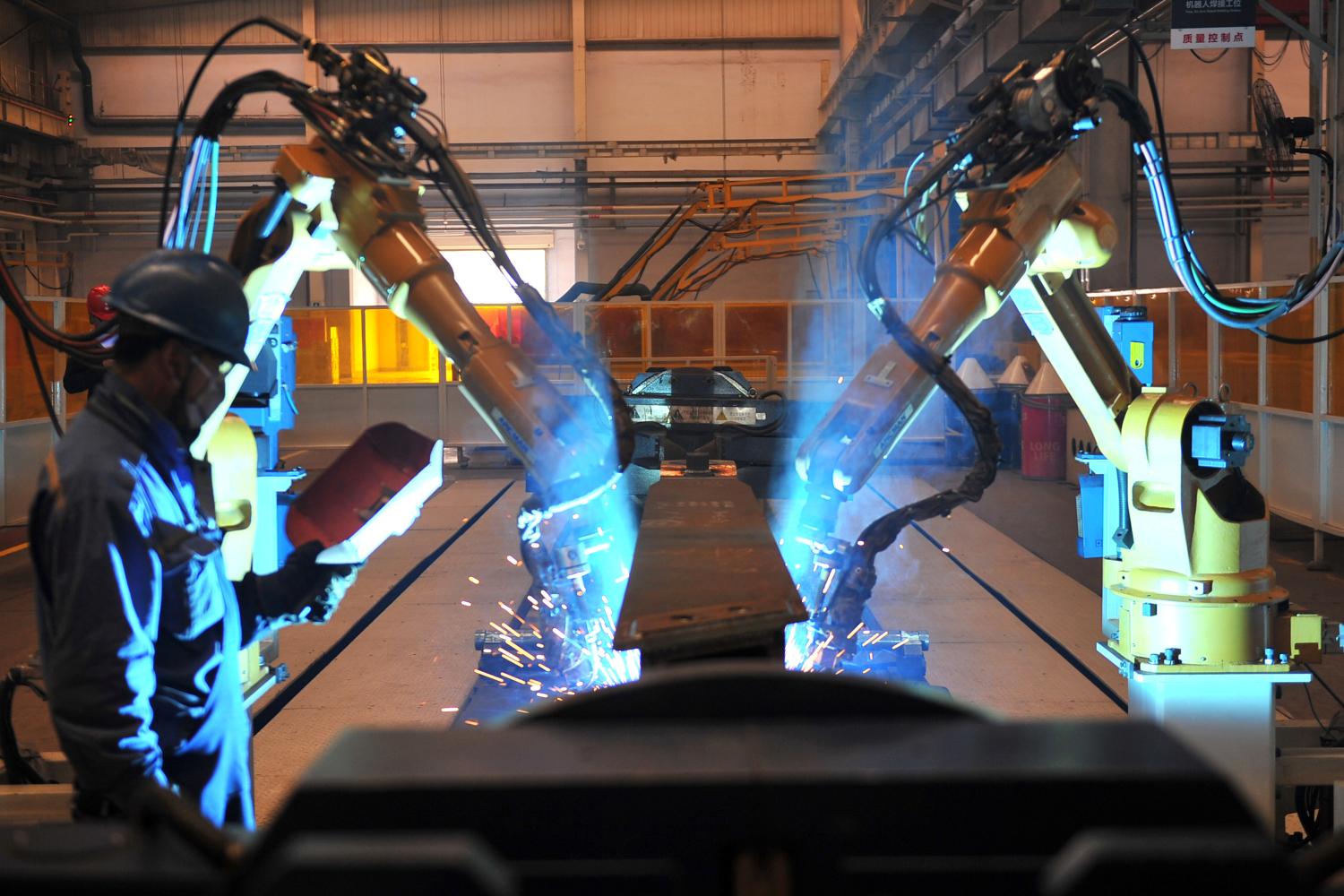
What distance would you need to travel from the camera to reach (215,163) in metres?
3.27

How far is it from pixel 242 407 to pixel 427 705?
5.02 feet

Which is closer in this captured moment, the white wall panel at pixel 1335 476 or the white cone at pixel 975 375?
the white wall panel at pixel 1335 476

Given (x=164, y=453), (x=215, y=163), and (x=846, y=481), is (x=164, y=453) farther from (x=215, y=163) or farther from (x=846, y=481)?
(x=846, y=481)

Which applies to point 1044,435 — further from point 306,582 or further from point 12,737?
point 306,582

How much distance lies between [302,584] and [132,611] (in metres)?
0.57

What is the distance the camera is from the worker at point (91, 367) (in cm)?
332

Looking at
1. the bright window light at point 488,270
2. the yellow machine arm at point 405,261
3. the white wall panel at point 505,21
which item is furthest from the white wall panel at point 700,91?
the yellow machine arm at point 405,261

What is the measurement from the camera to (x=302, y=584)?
8.52 ft

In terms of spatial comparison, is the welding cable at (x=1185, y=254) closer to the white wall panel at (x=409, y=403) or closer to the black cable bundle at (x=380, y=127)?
the black cable bundle at (x=380, y=127)

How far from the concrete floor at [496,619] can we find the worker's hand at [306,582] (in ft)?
5.01

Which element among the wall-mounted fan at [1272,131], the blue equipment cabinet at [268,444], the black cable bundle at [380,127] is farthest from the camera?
the wall-mounted fan at [1272,131]

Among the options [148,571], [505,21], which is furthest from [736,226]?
[148,571]

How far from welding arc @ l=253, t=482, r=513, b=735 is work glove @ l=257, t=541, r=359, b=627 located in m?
2.49

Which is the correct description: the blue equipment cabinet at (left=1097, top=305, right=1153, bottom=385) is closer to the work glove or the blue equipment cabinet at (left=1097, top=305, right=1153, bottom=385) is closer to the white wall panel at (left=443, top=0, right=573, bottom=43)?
the work glove
